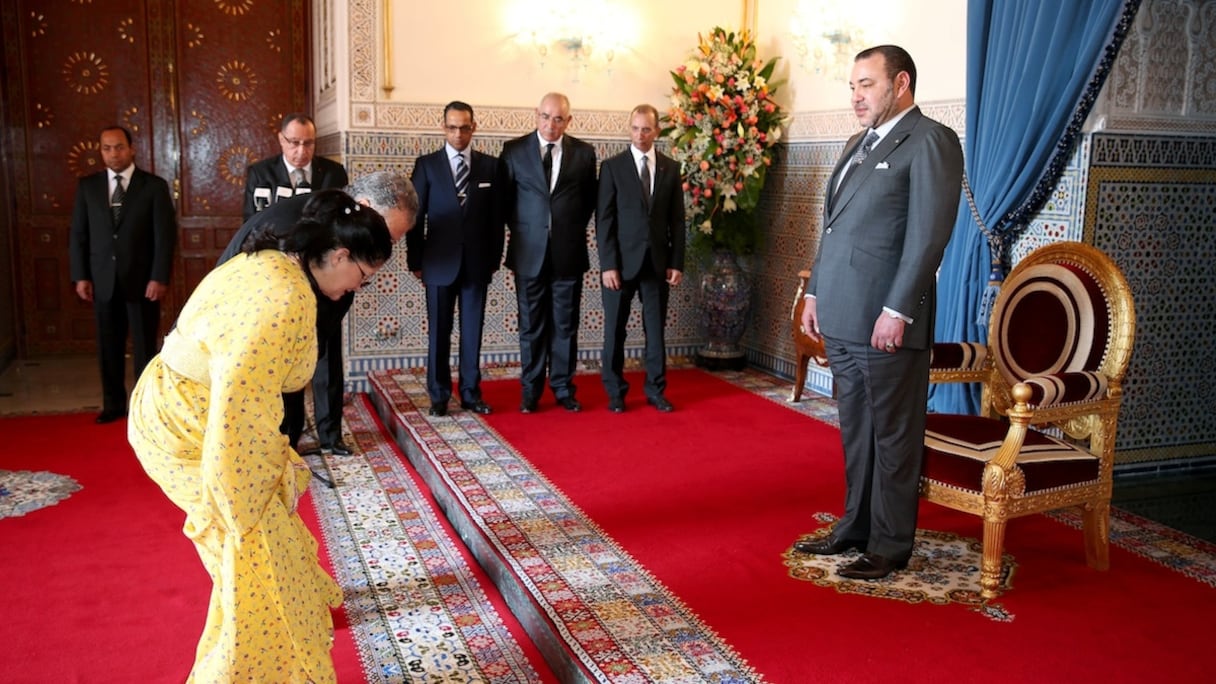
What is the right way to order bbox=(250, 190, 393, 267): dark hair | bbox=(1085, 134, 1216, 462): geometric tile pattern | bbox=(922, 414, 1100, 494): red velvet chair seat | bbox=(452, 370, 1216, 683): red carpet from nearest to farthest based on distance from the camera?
bbox=(250, 190, 393, 267): dark hair, bbox=(452, 370, 1216, 683): red carpet, bbox=(922, 414, 1100, 494): red velvet chair seat, bbox=(1085, 134, 1216, 462): geometric tile pattern

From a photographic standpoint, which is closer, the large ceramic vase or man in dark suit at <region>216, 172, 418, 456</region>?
man in dark suit at <region>216, 172, 418, 456</region>

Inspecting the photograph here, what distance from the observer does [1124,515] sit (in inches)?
174

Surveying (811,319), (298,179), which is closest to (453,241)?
(298,179)

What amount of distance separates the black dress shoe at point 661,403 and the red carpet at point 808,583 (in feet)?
→ 0.95

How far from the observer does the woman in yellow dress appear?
7.70 feet

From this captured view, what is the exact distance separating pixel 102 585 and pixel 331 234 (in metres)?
1.95

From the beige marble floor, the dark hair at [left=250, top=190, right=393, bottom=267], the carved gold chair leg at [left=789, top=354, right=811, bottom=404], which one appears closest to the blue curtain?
the carved gold chair leg at [left=789, top=354, right=811, bottom=404]

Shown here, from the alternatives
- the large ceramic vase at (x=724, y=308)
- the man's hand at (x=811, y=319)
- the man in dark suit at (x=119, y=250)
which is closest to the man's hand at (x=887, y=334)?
the man's hand at (x=811, y=319)

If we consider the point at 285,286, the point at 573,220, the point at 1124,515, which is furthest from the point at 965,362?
the point at 285,286

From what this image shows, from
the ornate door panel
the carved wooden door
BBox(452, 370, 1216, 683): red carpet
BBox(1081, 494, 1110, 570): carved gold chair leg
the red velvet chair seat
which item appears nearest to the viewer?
BBox(452, 370, 1216, 683): red carpet

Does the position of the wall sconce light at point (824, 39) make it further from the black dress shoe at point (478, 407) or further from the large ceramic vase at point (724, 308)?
the black dress shoe at point (478, 407)

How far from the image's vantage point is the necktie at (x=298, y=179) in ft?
16.7

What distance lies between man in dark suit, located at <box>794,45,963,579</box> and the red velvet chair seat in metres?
0.11

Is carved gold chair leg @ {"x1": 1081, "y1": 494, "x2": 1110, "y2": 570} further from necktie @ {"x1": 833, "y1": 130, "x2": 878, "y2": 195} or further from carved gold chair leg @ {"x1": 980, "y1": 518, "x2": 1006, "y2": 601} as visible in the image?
necktie @ {"x1": 833, "y1": 130, "x2": 878, "y2": 195}
